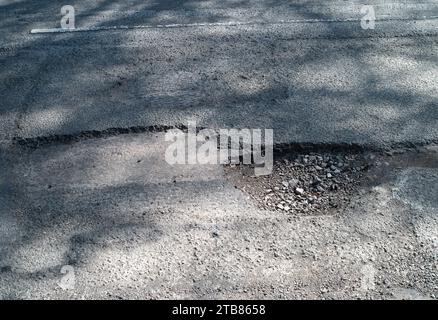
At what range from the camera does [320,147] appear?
4.04 metres

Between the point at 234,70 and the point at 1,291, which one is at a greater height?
the point at 234,70

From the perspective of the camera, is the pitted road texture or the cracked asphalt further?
the pitted road texture

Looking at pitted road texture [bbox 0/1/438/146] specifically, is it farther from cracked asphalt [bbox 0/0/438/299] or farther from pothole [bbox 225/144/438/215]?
pothole [bbox 225/144/438/215]

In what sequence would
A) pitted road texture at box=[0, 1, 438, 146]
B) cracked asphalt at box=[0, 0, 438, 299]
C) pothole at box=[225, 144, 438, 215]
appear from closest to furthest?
cracked asphalt at box=[0, 0, 438, 299] < pothole at box=[225, 144, 438, 215] < pitted road texture at box=[0, 1, 438, 146]

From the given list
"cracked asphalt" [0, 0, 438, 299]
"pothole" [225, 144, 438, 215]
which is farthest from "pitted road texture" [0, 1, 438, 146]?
"pothole" [225, 144, 438, 215]

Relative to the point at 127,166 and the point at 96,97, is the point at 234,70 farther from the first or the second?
the point at 127,166

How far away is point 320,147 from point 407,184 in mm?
726

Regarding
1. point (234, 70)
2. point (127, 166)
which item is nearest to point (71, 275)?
point (127, 166)

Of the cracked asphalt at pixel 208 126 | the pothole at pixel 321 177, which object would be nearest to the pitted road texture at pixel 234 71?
the cracked asphalt at pixel 208 126

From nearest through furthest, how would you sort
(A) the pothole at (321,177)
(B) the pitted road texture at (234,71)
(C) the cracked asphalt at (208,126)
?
(C) the cracked asphalt at (208,126) < (A) the pothole at (321,177) < (B) the pitted road texture at (234,71)

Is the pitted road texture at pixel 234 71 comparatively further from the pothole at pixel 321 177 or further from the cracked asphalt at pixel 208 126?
the pothole at pixel 321 177

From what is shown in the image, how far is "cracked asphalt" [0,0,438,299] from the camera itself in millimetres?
3107

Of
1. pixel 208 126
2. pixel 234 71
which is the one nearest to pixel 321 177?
pixel 208 126

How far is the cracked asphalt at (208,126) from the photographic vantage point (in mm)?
3107
